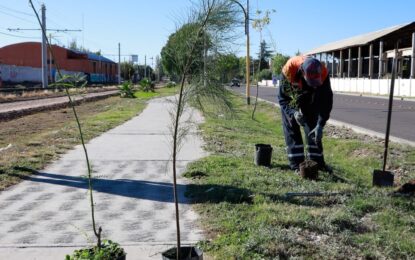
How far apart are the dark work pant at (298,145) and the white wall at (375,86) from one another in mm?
32885

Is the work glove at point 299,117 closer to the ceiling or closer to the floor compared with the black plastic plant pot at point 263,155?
closer to the ceiling

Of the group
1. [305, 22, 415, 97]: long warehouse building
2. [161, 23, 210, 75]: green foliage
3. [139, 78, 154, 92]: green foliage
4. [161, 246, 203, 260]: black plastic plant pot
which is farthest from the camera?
[139, 78, 154, 92]: green foliage

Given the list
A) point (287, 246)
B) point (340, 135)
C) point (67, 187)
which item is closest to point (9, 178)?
point (67, 187)

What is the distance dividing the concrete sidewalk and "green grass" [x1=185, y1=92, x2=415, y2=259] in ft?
1.14

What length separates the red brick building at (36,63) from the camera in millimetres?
66938

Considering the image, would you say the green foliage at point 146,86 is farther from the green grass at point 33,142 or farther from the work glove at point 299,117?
the work glove at point 299,117

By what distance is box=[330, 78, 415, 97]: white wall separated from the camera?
1529 inches

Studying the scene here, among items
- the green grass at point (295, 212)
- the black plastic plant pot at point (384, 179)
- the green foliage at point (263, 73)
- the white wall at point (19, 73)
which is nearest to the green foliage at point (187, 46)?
the green grass at point (295, 212)

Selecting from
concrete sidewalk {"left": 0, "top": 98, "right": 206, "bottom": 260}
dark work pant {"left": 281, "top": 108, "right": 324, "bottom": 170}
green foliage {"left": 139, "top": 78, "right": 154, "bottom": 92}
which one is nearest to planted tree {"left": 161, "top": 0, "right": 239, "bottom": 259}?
concrete sidewalk {"left": 0, "top": 98, "right": 206, "bottom": 260}

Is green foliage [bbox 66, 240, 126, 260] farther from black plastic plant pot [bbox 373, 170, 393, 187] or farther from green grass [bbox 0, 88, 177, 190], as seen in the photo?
black plastic plant pot [bbox 373, 170, 393, 187]

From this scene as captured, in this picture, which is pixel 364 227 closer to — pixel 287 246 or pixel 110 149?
pixel 287 246

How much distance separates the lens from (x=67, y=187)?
7.05 meters

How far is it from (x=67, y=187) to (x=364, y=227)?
4028 mm

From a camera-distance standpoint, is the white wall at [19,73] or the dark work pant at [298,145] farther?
the white wall at [19,73]
